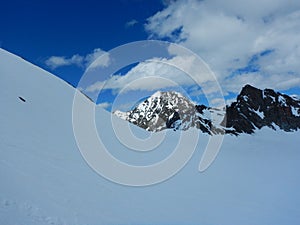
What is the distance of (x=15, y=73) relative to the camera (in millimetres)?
30688

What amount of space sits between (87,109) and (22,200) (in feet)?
76.2

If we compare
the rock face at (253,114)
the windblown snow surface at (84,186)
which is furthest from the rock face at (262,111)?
the windblown snow surface at (84,186)

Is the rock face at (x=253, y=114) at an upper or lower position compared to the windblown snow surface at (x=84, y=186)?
upper

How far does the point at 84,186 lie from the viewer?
1488cm

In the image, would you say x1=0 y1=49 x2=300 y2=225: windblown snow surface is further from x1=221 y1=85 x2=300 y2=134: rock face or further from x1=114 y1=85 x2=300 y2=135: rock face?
x1=221 y1=85 x2=300 y2=134: rock face

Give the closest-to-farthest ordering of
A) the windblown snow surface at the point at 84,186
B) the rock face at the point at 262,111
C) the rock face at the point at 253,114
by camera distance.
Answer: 1. the windblown snow surface at the point at 84,186
2. the rock face at the point at 253,114
3. the rock face at the point at 262,111

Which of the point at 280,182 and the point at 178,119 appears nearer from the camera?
the point at 280,182

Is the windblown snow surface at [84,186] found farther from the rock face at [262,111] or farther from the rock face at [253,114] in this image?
the rock face at [262,111]

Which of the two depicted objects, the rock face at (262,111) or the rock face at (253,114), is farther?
the rock face at (262,111)

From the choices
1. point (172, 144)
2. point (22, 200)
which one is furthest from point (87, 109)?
point (22, 200)

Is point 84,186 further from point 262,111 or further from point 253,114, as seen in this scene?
point 262,111

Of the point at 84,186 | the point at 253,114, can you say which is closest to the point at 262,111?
the point at 253,114

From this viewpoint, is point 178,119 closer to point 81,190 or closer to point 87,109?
point 87,109

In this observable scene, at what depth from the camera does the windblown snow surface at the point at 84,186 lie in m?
11.3
